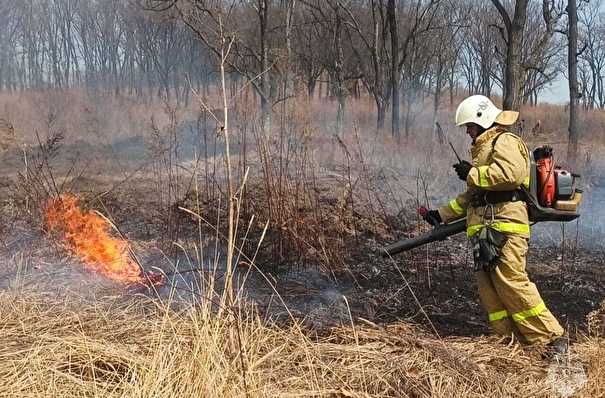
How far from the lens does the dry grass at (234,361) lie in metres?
2.45

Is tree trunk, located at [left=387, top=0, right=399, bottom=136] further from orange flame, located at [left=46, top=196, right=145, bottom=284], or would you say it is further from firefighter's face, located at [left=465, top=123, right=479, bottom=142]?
firefighter's face, located at [left=465, top=123, right=479, bottom=142]

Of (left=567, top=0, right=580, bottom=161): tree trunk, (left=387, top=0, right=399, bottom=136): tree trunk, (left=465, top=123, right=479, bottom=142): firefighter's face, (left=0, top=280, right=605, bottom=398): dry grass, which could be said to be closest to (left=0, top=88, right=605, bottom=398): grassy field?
(left=0, top=280, right=605, bottom=398): dry grass

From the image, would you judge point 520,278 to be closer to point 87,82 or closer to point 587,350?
point 587,350

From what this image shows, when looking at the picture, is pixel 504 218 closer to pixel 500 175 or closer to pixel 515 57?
pixel 500 175

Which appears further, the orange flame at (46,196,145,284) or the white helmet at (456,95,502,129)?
the orange flame at (46,196,145,284)

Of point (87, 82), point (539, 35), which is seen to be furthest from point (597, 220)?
point (87, 82)

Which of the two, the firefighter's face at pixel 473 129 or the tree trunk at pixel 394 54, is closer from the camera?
the firefighter's face at pixel 473 129

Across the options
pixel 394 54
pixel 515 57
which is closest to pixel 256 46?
Result: pixel 394 54

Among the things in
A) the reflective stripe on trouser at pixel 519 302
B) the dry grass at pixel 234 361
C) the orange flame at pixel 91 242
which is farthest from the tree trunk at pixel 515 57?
the orange flame at pixel 91 242

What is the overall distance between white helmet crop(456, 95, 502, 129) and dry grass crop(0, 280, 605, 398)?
1.43 m

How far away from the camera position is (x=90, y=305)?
12.7ft

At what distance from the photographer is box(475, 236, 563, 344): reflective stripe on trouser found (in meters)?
3.43

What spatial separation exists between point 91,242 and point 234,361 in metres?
3.51

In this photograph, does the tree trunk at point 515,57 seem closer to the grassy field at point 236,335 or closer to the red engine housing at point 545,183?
the grassy field at point 236,335
